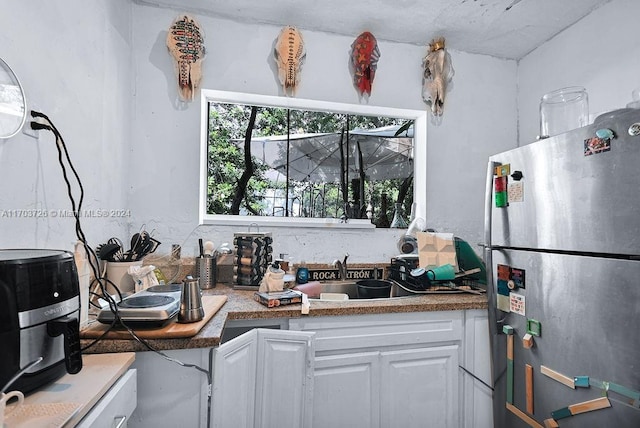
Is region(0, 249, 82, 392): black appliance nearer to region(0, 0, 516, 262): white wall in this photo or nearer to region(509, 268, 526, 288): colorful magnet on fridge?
region(0, 0, 516, 262): white wall

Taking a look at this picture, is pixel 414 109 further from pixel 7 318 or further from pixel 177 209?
pixel 7 318

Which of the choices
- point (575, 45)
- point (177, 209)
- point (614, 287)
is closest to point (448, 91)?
point (575, 45)

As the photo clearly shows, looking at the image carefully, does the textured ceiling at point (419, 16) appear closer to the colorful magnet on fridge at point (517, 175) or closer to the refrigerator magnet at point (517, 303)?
the colorful magnet on fridge at point (517, 175)

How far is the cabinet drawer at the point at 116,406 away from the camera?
725 mm

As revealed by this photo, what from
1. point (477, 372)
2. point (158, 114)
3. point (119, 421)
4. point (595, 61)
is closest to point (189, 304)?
point (119, 421)

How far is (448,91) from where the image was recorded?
7.84ft

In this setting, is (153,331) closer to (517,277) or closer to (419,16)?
(517,277)

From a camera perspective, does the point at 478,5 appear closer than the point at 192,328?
No

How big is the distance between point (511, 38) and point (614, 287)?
183 centimetres

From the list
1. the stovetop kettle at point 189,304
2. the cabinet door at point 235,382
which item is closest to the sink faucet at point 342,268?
the cabinet door at point 235,382

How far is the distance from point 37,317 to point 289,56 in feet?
5.91

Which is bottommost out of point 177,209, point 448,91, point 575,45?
point 177,209

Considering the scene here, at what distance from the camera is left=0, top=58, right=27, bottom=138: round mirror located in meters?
0.91

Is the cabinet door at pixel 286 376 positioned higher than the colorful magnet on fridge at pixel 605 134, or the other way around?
the colorful magnet on fridge at pixel 605 134
